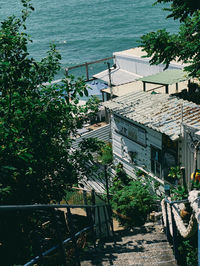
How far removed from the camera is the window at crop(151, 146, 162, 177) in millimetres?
12680

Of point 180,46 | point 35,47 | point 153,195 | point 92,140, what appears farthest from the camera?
point 35,47

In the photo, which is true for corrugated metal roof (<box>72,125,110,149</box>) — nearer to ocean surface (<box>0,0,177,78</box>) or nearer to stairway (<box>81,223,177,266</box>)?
stairway (<box>81,223,177,266</box>)

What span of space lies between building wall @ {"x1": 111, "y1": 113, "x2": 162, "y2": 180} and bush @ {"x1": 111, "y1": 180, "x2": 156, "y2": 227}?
1173 mm

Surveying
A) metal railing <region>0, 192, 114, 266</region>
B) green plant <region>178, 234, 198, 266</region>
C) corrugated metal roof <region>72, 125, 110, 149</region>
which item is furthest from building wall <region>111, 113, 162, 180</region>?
corrugated metal roof <region>72, 125, 110, 149</region>

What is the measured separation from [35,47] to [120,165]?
5815 cm

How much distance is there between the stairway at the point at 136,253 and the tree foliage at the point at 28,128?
1.71 meters

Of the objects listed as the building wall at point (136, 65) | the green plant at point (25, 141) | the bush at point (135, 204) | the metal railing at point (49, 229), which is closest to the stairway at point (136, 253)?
the metal railing at point (49, 229)

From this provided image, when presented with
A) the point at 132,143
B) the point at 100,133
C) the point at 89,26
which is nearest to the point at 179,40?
the point at 132,143

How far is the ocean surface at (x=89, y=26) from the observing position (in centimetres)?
6338

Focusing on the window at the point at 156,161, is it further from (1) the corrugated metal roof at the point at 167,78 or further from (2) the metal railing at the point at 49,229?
(1) the corrugated metal roof at the point at 167,78

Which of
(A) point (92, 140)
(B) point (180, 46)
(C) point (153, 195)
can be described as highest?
(B) point (180, 46)

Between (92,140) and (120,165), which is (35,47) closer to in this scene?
(120,165)

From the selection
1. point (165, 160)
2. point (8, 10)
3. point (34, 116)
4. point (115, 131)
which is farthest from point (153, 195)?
point (8, 10)

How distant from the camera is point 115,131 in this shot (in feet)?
50.5
